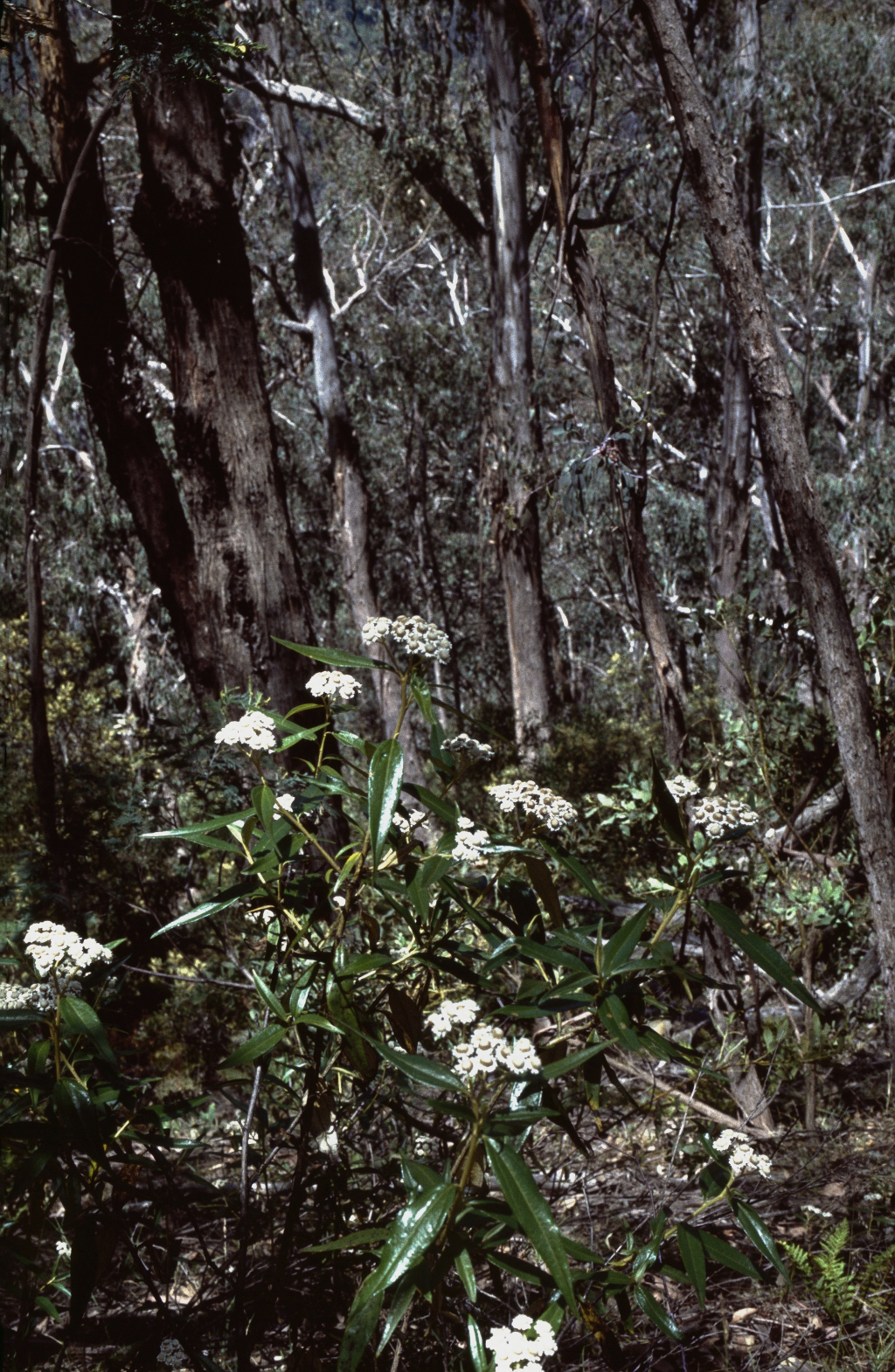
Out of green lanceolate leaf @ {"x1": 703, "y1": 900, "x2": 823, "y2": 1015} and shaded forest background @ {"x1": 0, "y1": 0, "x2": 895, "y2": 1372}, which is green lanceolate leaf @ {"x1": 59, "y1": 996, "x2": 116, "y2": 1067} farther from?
green lanceolate leaf @ {"x1": 703, "y1": 900, "x2": 823, "y2": 1015}

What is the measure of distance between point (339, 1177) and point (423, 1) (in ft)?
32.1

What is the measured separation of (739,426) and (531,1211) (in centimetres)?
784

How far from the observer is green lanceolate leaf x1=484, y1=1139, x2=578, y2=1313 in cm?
102

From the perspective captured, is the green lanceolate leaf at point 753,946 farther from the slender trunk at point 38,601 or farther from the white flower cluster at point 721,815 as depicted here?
the slender trunk at point 38,601

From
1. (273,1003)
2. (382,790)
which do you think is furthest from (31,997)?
(382,790)

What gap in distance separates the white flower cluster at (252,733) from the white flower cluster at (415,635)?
0.61 feet

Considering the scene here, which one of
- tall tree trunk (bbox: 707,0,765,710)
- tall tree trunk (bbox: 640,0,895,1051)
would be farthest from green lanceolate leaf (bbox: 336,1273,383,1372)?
tall tree trunk (bbox: 707,0,765,710)

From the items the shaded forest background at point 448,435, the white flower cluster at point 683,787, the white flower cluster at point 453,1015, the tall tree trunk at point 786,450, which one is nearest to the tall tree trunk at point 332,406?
the shaded forest background at point 448,435

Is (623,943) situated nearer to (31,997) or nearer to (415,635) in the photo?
(415,635)

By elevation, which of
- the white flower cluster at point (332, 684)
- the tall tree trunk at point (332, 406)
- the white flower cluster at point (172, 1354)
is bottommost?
the white flower cluster at point (172, 1354)

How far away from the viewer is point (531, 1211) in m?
1.05

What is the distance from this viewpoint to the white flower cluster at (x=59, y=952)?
1.33m

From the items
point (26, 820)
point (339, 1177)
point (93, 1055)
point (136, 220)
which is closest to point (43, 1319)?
point (339, 1177)

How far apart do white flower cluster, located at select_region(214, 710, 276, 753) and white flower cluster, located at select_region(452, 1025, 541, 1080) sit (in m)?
0.46
